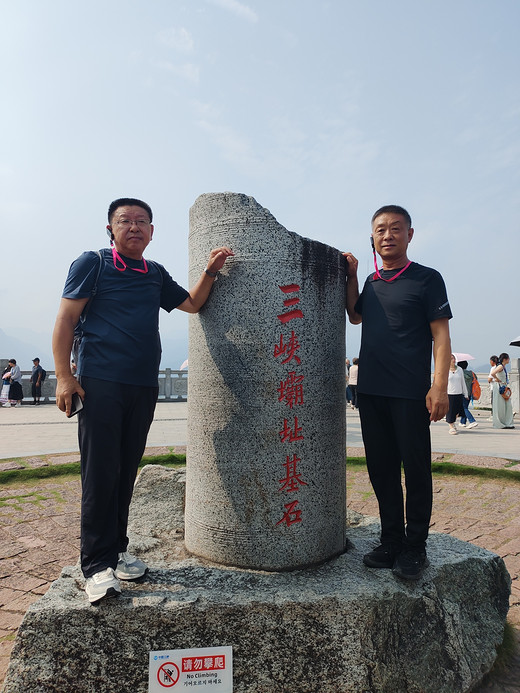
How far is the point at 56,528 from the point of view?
14.7ft

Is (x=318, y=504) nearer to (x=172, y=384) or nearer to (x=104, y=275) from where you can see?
(x=104, y=275)

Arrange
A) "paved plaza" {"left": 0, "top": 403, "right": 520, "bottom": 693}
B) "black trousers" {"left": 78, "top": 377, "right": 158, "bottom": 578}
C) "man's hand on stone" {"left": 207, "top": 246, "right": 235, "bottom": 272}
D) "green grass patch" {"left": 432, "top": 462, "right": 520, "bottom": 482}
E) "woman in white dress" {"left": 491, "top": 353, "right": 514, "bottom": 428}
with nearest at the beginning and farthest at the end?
"black trousers" {"left": 78, "top": 377, "right": 158, "bottom": 578} → "man's hand on stone" {"left": 207, "top": 246, "right": 235, "bottom": 272} → "paved plaza" {"left": 0, "top": 403, "right": 520, "bottom": 693} → "green grass patch" {"left": 432, "top": 462, "right": 520, "bottom": 482} → "woman in white dress" {"left": 491, "top": 353, "right": 514, "bottom": 428}

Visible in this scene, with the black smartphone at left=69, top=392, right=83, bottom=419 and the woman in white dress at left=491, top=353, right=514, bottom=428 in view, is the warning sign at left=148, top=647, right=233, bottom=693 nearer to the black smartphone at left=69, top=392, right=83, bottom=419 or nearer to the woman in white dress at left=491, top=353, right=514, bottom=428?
the black smartphone at left=69, top=392, right=83, bottom=419

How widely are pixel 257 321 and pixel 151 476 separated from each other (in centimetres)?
223

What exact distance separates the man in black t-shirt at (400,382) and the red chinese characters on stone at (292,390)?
378mm

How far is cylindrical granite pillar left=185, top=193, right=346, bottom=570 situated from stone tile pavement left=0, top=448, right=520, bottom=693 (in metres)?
1.10

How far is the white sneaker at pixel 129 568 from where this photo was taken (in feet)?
8.10

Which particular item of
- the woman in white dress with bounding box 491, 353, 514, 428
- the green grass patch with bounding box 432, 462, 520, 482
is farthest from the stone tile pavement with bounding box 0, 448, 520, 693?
the woman in white dress with bounding box 491, 353, 514, 428

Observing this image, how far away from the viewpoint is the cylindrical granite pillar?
271cm

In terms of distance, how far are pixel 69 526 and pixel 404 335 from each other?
3.65 metres

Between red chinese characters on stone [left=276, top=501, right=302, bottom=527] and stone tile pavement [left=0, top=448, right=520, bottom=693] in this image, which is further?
stone tile pavement [left=0, top=448, right=520, bottom=693]

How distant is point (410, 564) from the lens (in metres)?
2.53

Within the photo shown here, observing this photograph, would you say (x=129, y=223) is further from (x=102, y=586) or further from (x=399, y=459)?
(x=399, y=459)

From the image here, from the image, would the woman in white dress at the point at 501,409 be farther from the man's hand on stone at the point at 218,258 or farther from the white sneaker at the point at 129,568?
the white sneaker at the point at 129,568
